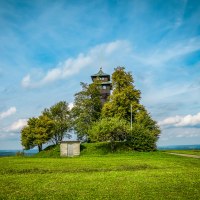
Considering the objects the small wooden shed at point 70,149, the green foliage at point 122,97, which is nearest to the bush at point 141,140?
the green foliage at point 122,97

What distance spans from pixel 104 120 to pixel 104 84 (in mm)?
30198

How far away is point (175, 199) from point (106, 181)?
7.75 metres

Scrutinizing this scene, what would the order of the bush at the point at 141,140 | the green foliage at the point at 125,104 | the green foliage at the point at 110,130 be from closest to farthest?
the green foliage at the point at 110,130 → the bush at the point at 141,140 → the green foliage at the point at 125,104

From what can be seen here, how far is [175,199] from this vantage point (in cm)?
1478

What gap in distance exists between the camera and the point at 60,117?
89750 millimetres

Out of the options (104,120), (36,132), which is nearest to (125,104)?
(104,120)

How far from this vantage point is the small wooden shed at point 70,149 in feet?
200

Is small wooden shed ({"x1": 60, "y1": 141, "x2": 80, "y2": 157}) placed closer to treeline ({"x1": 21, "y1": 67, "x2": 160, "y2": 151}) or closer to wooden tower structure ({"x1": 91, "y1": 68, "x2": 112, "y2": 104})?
treeline ({"x1": 21, "y1": 67, "x2": 160, "y2": 151})

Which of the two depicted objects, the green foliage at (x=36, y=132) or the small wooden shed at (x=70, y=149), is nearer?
the small wooden shed at (x=70, y=149)

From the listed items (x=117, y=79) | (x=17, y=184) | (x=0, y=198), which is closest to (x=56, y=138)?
(x=117, y=79)

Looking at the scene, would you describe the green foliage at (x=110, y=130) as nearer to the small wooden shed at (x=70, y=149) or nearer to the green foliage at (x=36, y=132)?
the small wooden shed at (x=70, y=149)

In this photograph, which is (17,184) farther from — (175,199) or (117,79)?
(117,79)

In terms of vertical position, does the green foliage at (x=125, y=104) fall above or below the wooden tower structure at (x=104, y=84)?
below

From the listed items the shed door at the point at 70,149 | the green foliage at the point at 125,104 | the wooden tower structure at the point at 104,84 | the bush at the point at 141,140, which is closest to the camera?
the bush at the point at 141,140
